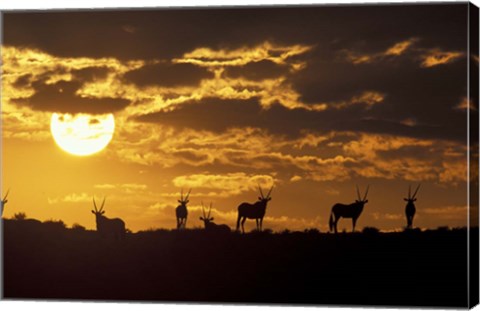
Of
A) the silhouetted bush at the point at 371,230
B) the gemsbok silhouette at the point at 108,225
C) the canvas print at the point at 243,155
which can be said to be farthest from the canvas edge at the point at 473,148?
the gemsbok silhouette at the point at 108,225

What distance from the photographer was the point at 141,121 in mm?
14320

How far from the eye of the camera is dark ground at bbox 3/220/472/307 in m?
13.8

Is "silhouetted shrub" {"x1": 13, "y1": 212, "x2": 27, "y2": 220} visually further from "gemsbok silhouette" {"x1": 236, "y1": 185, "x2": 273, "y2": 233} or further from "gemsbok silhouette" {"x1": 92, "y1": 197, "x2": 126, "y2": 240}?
"gemsbok silhouette" {"x1": 236, "y1": 185, "x2": 273, "y2": 233}

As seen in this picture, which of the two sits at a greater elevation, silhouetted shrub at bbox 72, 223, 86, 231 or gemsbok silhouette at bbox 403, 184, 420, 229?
gemsbok silhouette at bbox 403, 184, 420, 229

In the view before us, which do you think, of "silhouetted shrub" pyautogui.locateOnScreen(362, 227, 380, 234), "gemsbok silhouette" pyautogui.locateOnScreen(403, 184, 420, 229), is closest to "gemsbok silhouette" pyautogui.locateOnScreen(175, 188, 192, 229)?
"silhouetted shrub" pyautogui.locateOnScreen(362, 227, 380, 234)

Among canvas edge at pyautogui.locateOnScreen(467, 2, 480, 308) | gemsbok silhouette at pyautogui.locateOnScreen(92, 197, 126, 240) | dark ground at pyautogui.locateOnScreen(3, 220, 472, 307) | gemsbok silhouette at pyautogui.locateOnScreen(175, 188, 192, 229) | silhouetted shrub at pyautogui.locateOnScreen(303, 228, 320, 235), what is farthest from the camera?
gemsbok silhouette at pyautogui.locateOnScreen(92, 197, 126, 240)

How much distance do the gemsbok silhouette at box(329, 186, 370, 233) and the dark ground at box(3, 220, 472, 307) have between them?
14 centimetres

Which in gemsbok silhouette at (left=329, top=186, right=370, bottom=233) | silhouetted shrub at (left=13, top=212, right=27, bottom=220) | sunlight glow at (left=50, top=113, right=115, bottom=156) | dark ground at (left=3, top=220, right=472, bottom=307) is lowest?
dark ground at (left=3, top=220, right=472, bottom=307)

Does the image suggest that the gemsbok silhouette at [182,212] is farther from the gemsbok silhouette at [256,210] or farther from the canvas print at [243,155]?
the gemsbok silhouette at [256,210]

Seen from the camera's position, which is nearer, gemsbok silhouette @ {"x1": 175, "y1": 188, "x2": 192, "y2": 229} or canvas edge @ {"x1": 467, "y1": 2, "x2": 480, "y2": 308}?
canvas edge @ {"x1": 467, "y1": 2, "x2": 480, "y2": 308}

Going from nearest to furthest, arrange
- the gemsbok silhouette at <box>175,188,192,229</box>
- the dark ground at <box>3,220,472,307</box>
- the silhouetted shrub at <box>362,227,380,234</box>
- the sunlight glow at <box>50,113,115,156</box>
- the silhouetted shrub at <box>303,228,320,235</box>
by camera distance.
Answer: the dark ground at <box>3,220,472,307</box> < the silhouetted shrub at <box>362,227,380,234</box> < the silhouetted shrub at <box>303,228,320,235</box> < the gemsbok silhouette at <box>175,188,192,229</box> < the sunlight glow at <box>50,113,115,156</box>

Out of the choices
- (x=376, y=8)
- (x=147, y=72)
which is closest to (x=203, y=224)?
(x=147, y=72)

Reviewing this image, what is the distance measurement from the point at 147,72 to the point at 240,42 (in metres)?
0.85

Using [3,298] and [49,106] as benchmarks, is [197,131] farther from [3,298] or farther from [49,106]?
[3,298]
